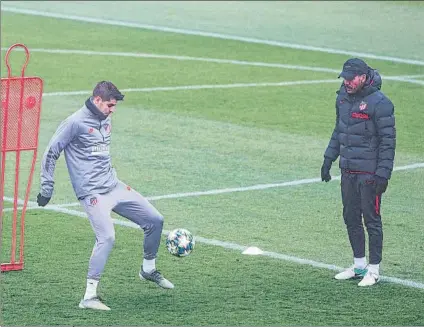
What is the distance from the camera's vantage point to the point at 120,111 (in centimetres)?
2245

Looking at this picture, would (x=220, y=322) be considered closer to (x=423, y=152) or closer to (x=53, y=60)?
(x=423, y=152)

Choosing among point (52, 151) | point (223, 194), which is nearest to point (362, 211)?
point (52, 151)

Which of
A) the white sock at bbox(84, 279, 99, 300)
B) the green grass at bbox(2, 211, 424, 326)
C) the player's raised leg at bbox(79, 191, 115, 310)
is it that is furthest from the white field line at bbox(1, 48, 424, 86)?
the white sock at bbox(84, 279, 99, 300)

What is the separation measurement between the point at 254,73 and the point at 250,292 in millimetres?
14330

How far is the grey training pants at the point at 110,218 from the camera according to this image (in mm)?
11977

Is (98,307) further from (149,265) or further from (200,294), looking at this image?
(200,294)

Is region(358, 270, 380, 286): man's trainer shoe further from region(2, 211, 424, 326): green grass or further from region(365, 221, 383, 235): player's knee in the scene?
region(365, 221, 383, 235): player's knee

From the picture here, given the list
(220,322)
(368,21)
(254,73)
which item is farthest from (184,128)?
(368,21)

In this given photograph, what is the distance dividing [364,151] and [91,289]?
288cm

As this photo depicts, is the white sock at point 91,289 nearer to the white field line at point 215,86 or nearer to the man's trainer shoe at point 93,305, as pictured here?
the man's trainer shoe at point 93,305

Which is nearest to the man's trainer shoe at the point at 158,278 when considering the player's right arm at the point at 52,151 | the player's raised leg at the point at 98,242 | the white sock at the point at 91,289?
the player's raised leg at the point at 98,242

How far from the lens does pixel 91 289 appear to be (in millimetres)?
11875

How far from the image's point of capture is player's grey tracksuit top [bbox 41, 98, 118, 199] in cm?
1196

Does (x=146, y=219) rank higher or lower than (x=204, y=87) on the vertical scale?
higher
